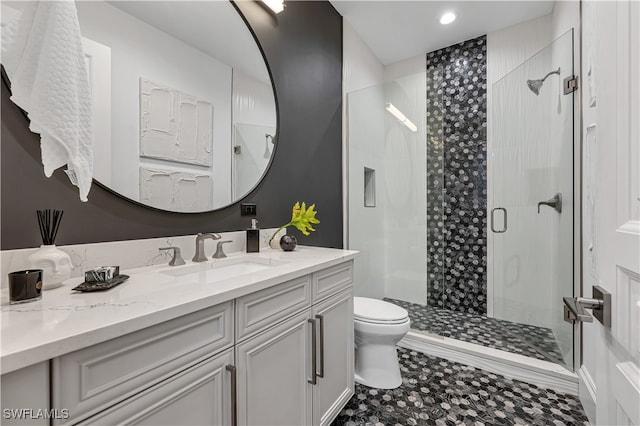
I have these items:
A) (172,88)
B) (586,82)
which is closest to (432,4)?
(586,82)

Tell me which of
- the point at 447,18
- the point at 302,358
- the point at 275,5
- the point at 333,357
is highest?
the point at 447,18

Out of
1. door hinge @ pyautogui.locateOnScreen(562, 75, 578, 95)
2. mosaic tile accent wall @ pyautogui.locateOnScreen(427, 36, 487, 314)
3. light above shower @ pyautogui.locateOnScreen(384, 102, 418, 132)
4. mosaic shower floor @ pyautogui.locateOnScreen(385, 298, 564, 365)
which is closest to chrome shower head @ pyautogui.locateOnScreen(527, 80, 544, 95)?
door hinge @ pyautogui.locateOnScreen(562, 75, 578, 95)

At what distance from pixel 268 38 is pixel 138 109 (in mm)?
1015

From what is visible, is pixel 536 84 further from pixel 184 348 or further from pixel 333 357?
pixel 184 348

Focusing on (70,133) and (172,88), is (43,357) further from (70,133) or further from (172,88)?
(172,88)

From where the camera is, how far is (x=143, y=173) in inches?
46.8

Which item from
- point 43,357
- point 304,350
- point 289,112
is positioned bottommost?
point 304,350

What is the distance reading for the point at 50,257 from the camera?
845 millimetres

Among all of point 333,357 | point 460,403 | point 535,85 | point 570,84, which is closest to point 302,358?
point 333,357

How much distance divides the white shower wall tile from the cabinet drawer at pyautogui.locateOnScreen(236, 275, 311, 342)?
1.77 feet

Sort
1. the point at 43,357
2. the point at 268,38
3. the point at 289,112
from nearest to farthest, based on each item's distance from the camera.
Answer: the point at 43,357
the point at 268,38
the point at 289,112

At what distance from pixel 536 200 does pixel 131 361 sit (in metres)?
2.76

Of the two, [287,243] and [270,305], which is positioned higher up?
[287,243]

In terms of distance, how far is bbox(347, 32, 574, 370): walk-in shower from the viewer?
2.22 metres
